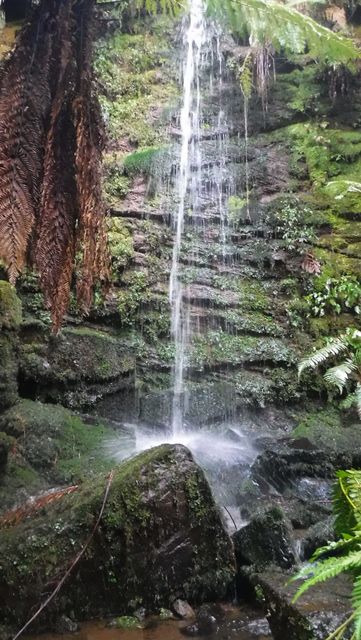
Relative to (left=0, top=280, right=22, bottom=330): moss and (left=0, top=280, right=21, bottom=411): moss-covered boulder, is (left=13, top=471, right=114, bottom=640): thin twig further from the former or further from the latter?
→ (left=0, top=280, right=22, bottom=330): moss

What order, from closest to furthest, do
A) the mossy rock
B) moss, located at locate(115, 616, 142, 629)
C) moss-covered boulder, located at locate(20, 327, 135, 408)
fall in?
moss, located at locate(115, 616, 142, 629) < the mossy rock < moss-covered boulder, located at locate(20, 327, 135, 408)

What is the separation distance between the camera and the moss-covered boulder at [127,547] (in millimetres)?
3092

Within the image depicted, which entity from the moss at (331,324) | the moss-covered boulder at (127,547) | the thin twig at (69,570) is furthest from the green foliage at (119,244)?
the thin twig at (69,570)

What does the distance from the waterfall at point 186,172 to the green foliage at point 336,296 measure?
2.25m

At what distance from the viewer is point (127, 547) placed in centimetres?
327

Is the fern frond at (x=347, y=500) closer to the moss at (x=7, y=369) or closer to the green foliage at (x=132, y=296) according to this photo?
the moss at (x=7, y=369)

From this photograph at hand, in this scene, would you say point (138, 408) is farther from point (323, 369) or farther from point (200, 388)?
point (323, 369)

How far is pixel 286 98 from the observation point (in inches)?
442

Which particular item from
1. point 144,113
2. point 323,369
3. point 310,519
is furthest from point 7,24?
point 310,519

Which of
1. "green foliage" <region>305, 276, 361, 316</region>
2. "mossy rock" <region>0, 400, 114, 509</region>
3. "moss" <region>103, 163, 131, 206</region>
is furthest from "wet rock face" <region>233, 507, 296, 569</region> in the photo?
"moss" <region>103, 163, 131, 206</region>

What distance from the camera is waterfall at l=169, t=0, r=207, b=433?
8195 millimetres

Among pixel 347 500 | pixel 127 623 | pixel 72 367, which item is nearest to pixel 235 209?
pixel 72 367

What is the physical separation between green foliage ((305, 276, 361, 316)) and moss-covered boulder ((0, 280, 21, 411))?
5.08m

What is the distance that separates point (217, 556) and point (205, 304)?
579 centimetres
